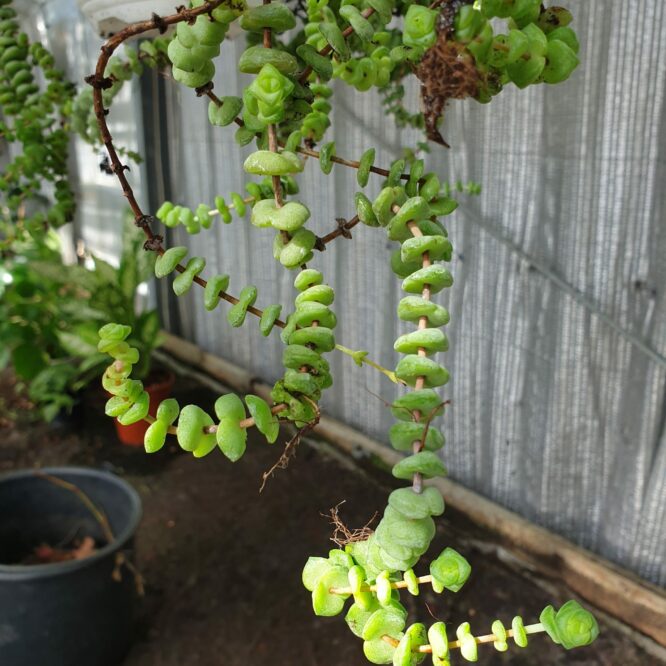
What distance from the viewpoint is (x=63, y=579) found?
113 cm

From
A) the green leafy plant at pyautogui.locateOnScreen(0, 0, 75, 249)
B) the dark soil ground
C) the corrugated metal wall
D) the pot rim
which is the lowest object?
the dark soil ground

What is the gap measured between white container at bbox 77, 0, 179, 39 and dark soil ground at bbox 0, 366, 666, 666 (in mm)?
1009

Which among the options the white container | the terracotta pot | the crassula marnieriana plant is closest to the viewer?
the crassula marnieriana plant

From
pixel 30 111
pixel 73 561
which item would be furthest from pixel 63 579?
pixel 30 111

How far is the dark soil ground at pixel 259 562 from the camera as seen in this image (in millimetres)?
1332

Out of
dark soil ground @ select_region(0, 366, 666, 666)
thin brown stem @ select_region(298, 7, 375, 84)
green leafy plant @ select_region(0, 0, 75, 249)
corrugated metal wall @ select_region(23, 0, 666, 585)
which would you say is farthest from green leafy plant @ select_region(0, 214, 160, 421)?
thin brown stem @ select_region(298, 7, 375, 84)

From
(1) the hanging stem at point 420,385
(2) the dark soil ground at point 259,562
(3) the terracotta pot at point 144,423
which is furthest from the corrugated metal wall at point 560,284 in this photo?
(1) the hanging stem at point 420,385

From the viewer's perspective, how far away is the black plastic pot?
3.70 ft

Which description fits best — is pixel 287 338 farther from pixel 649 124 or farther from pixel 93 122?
pixel 649 124

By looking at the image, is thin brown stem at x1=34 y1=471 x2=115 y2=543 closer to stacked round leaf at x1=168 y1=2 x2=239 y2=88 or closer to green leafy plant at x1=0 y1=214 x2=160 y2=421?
green leafy plant at x1=0 y1=214 x2=160 y2=421

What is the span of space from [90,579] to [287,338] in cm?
95

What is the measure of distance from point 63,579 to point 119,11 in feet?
3.17

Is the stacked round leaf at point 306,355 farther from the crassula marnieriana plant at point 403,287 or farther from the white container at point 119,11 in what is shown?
the white container at point 119,11

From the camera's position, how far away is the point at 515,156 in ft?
4.46
